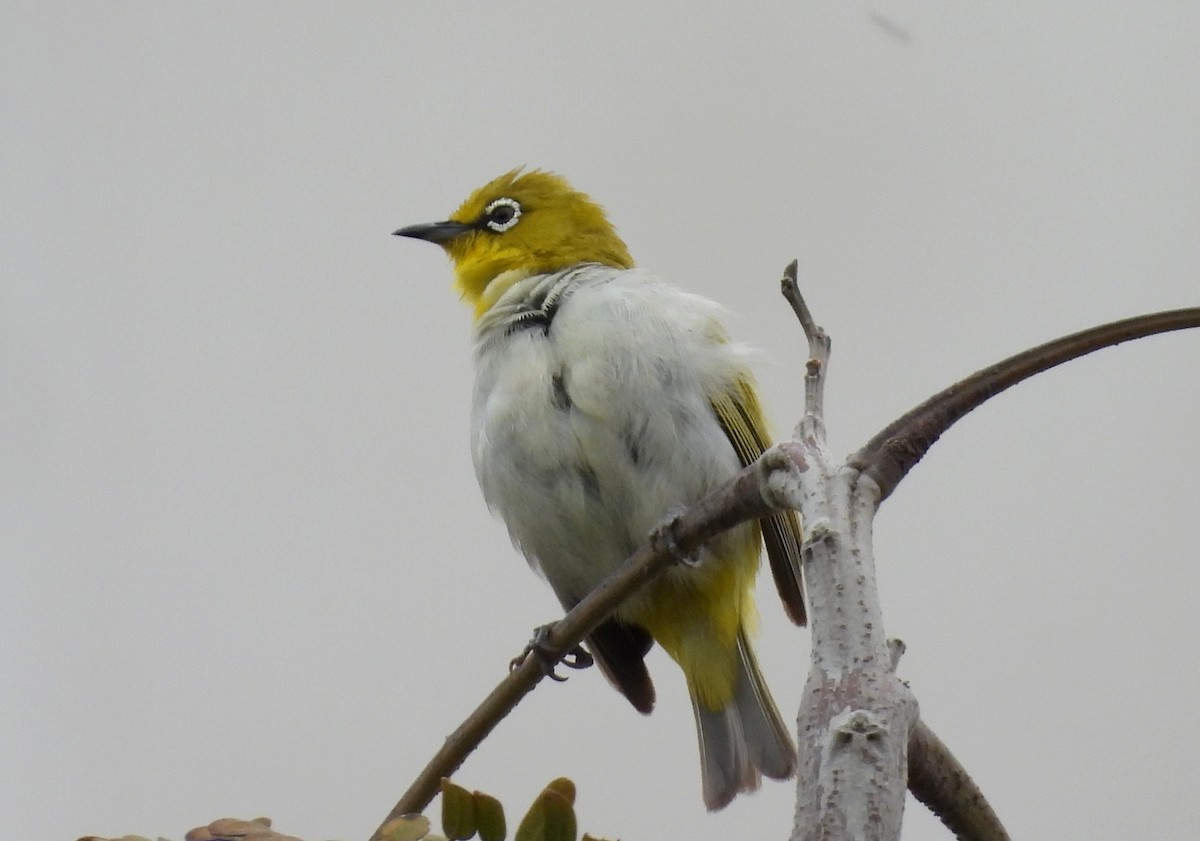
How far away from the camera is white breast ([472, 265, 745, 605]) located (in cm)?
312

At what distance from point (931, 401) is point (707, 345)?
6.03 feet

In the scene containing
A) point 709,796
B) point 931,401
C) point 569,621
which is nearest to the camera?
point 931,401

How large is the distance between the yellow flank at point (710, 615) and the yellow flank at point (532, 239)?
92cm

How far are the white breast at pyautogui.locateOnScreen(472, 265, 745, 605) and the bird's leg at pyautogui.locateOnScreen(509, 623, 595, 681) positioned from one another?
0.84 ft

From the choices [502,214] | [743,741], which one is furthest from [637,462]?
[502,214]

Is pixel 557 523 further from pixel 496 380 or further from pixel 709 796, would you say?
pixel 709 796

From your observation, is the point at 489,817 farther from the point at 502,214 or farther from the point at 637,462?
the point at 502,214

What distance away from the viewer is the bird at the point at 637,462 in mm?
3135

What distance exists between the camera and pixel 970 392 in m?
1.41

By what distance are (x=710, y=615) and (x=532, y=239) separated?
4.10 feet

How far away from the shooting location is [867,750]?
109cm

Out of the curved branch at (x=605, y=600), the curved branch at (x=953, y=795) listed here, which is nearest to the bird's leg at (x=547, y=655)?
the curved branch at (x=605, y=600)

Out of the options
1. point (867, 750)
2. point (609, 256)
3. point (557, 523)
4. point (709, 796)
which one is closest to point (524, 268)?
point (609, 256)

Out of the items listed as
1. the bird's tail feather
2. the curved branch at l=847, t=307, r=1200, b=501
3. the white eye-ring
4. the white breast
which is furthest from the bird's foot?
the white eye-ring
